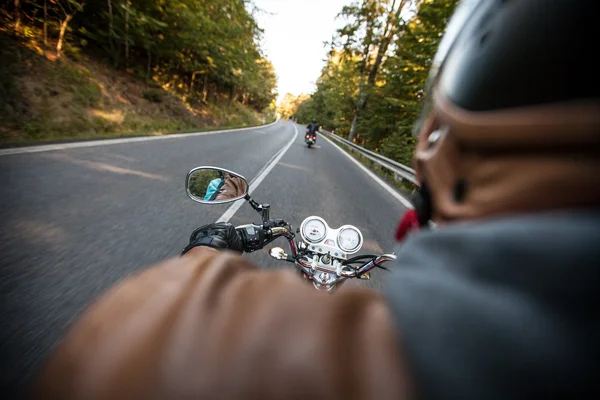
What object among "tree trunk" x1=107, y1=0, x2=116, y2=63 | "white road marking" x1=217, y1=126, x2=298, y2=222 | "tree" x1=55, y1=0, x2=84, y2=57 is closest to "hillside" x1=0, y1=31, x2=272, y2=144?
"tree" x1=55, y1=0, x2=84, y2=57

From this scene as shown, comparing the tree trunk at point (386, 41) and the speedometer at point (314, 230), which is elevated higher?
the tree trunk at point (386, 41)

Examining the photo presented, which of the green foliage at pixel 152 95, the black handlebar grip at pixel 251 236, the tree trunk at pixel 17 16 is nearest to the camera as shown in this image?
the black handlebar grip at pixel 251 236

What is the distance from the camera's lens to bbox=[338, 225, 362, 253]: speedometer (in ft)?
5.25

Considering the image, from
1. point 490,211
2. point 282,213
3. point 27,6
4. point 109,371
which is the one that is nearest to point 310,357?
point 109,371

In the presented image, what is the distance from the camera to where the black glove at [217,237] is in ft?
3.37

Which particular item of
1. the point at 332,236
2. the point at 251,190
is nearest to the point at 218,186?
the point at 332,236

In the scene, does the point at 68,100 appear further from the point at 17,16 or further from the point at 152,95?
the point at 152,95

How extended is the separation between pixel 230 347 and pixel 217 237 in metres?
0.77

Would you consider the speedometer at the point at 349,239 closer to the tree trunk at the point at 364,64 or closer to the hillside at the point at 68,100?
the hillside at the point at 68,100

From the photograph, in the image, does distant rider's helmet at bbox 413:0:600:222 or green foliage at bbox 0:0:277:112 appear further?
green foliage at bbox 0:0:277:112

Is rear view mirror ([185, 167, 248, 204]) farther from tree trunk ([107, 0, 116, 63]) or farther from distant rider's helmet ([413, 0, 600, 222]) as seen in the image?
tree trunk ([107, 0, 116, 63])


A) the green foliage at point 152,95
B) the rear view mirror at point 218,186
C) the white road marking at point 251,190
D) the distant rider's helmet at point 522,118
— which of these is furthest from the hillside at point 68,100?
the distant rider's helmet at point 522,118

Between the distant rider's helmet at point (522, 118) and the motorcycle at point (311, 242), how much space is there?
987 millimetres

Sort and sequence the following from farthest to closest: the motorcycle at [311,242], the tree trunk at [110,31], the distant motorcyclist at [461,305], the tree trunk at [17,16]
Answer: the tree trunk at [110,31], the tree trunk at [17,16], the motorcycle at [311,242], the distant motorcyclist at [461,305]
